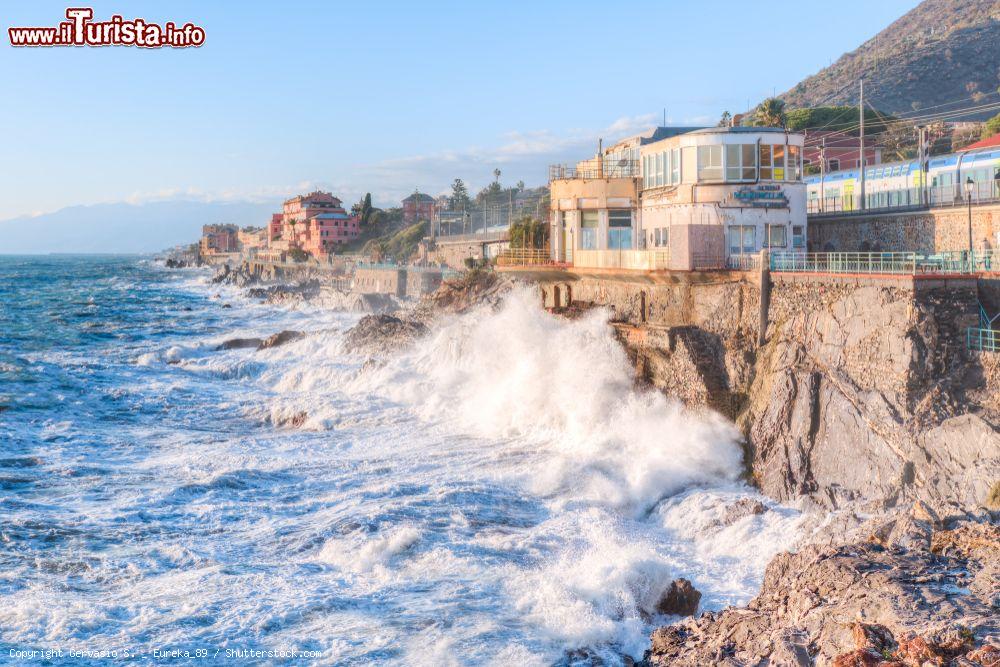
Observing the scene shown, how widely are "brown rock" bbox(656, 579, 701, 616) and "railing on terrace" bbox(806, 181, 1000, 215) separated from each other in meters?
17.0

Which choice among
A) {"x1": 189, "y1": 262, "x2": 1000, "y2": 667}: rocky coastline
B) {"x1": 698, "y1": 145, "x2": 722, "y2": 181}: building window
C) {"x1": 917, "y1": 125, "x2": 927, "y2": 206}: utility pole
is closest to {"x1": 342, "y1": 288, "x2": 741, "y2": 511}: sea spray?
{"x1": 189, "y1": 262, "x2": 1000, "y2": 667}: rocky coastline

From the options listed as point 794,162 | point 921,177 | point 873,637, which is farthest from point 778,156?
point 873,637

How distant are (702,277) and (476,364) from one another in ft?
37.9

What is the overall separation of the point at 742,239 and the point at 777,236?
45.5 inches

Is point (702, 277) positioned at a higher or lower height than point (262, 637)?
higher

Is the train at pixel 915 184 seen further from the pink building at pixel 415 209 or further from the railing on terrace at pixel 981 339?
the pink building at pixel 415 209

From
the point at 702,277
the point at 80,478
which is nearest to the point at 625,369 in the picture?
the point at 702,277

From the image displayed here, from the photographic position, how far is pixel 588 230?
3425 cm

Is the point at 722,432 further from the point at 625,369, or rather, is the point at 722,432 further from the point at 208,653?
the point at 208,653

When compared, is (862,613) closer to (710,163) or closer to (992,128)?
(710,163)

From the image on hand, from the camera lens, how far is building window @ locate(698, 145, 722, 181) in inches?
1092

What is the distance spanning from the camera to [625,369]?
90.8 ft

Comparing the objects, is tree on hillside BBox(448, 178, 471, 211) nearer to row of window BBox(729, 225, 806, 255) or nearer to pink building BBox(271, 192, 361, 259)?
pink building BBox(271, 192, 361, 259)

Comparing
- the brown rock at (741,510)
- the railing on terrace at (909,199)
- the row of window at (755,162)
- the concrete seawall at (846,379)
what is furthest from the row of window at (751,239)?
the brown rock at (741,510)
